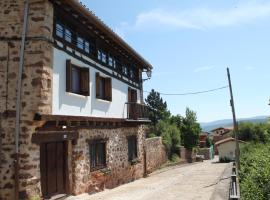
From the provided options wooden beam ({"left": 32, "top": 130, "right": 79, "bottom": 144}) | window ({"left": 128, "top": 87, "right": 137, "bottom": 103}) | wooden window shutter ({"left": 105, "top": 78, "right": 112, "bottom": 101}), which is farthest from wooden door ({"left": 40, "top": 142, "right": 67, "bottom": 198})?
window ({"left": 128, "top": 87, "right": 137, "bottom": 103})

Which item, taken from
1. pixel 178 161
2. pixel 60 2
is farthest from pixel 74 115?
pixel 178 161

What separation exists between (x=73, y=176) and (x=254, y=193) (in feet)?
26.1

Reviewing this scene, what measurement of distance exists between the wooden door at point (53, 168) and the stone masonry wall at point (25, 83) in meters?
0.76

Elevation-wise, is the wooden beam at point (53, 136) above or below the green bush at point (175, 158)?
above

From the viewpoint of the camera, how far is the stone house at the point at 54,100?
1117cm

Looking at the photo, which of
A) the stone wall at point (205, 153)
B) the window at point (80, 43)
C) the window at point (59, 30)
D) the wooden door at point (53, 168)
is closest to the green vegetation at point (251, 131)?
the stone wall at point (205, 153)

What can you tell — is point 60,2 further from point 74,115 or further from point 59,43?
point 74,115

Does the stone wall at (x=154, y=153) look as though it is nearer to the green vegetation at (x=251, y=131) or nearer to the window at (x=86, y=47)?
the window at (x=86, y=47)

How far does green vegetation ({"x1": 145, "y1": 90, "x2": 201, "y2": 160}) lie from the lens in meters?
41.4

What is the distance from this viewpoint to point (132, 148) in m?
21.8

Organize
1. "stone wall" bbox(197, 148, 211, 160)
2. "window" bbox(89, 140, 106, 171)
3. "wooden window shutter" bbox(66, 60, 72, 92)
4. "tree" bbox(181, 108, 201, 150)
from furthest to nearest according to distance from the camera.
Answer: "stone wall" bbox(197, 148, 211, 160) → "tree" bbox(181, 108, 201, 150) → "window" bbox(89, 140, 106, 171) → "wooden window shutter" bbox(66, 60, 72, 92)

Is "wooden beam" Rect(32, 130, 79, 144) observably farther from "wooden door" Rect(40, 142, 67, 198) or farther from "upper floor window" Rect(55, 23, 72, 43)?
"upper floor window" Rect(55, 23, 72, 43)

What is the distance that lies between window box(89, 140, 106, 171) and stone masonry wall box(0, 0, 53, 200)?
4465 mm

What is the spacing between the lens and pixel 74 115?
1374 centimetres
